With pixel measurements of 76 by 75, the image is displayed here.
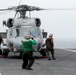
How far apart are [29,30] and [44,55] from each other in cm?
221

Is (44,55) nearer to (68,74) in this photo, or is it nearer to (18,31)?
(18,31)

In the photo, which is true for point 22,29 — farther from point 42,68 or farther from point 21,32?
point 42,68

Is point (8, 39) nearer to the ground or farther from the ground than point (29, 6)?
nearer to the ground

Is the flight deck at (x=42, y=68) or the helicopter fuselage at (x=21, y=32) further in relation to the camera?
the helicopter fuselage at (x=21, y=32)

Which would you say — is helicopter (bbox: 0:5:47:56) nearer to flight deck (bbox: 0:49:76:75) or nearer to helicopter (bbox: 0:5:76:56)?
helicopter (bbox: 0:5:76:56)

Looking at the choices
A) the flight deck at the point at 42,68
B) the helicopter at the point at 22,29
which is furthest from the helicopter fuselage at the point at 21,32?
the flight deck at the point at 42,68

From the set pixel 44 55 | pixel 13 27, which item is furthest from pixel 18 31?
pixel 44 55

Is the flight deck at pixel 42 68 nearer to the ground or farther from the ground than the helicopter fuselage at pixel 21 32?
nearer to the ground

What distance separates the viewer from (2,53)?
28.8 m

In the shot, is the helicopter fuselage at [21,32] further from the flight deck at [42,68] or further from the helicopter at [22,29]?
the flight deck at [42,68]

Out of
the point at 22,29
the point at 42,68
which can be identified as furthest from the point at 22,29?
the point at 42,68

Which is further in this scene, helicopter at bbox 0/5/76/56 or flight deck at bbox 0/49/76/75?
helicopter at bbox 0/5/76/56

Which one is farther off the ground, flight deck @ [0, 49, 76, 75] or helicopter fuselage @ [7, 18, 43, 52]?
helicopter fuselage @ [7, 18, 43, 52]

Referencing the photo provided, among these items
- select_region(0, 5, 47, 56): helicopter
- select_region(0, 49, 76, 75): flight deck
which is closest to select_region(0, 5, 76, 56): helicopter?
select_region(0, 5, 47, 56): helicopter
